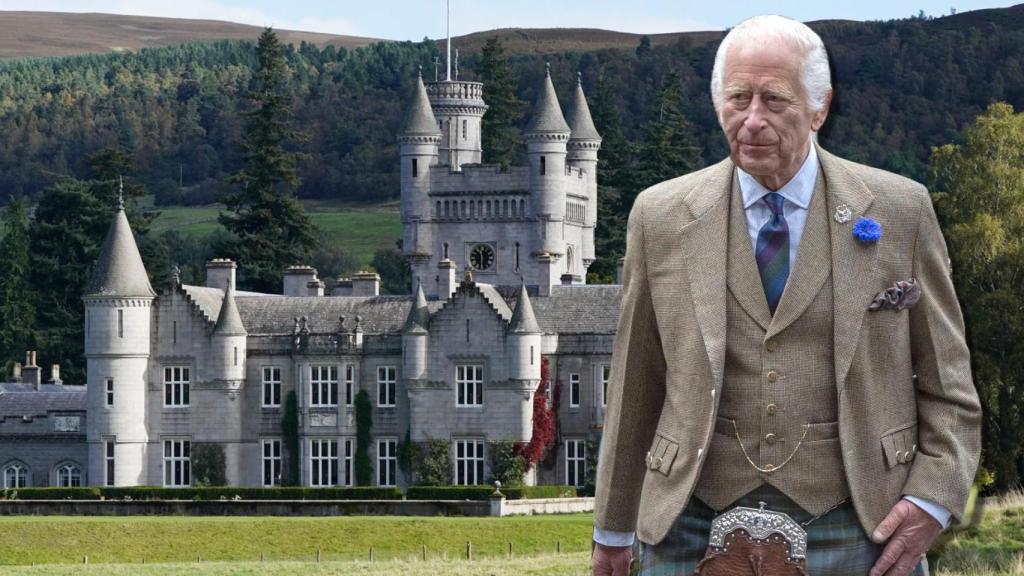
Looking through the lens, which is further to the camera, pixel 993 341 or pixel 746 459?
pixel 993 341

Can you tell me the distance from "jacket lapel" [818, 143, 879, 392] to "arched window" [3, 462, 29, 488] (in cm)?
5123

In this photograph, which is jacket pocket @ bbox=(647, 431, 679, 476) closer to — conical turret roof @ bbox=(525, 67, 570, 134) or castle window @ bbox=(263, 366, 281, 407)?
castle window @ bbox=(263, 366, 281, 407)

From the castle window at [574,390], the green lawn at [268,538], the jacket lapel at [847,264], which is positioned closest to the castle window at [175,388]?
the castle window at [574,390]

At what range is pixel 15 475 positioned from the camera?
56.0m

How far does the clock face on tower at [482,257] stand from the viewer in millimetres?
70188

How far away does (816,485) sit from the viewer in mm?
6309

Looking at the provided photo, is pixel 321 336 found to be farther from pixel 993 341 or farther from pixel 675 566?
pixel 675 566

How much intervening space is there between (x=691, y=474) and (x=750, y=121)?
1008 mm

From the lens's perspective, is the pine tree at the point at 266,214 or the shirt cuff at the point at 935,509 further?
the pine tree at the point at 266,214

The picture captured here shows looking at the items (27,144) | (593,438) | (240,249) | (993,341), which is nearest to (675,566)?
(993,341)

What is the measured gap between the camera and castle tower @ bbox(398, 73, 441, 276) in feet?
234

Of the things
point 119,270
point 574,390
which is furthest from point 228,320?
point 574,390

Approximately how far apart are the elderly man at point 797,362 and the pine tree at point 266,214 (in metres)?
73.4

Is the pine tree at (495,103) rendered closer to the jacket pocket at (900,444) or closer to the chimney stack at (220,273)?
the chimney stack at (220,273)
